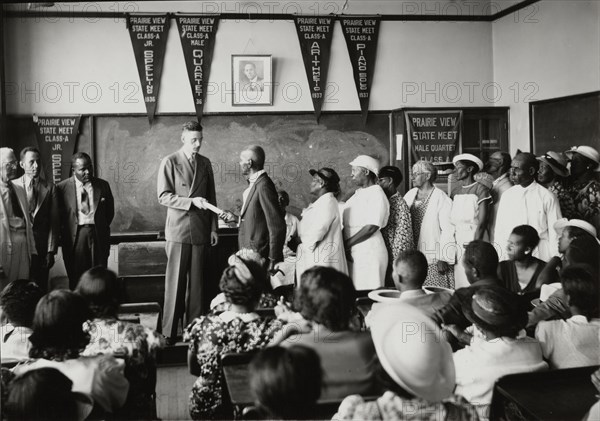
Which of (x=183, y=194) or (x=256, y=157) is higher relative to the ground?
(x=256, y=157)

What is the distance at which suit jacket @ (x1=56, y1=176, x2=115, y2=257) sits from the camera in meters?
4.88

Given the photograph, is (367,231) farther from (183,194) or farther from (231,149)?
(231,149)

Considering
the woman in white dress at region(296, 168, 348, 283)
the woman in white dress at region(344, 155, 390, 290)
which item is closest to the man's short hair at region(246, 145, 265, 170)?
the woman in white dress at region(296, 168, 348, 283)

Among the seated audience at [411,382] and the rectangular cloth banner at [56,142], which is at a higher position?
the rectangular cloth banner at [56,142]

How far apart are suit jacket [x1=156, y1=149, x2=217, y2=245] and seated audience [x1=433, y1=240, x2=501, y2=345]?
2.06 m

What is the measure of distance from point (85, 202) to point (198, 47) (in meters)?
2.63

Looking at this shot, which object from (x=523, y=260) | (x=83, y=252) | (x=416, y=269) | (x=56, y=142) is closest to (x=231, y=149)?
(x=56, y=142)

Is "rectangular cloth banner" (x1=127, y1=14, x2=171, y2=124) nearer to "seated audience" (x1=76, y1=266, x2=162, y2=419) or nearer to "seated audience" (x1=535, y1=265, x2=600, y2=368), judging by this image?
"seated audience" (x1=76, y1=266, x2=162, y2=419)

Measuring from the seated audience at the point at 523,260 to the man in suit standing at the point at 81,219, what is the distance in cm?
300

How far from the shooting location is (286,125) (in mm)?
7074

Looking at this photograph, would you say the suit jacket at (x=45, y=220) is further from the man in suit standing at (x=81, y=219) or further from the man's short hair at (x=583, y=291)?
the man's short hair at (x=583, y=291)

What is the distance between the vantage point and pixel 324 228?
4.07 m

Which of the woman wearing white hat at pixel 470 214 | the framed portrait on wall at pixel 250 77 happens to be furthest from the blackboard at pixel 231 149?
the woman wearing white hat at pixel 470 214

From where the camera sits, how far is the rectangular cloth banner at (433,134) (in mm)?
7102
